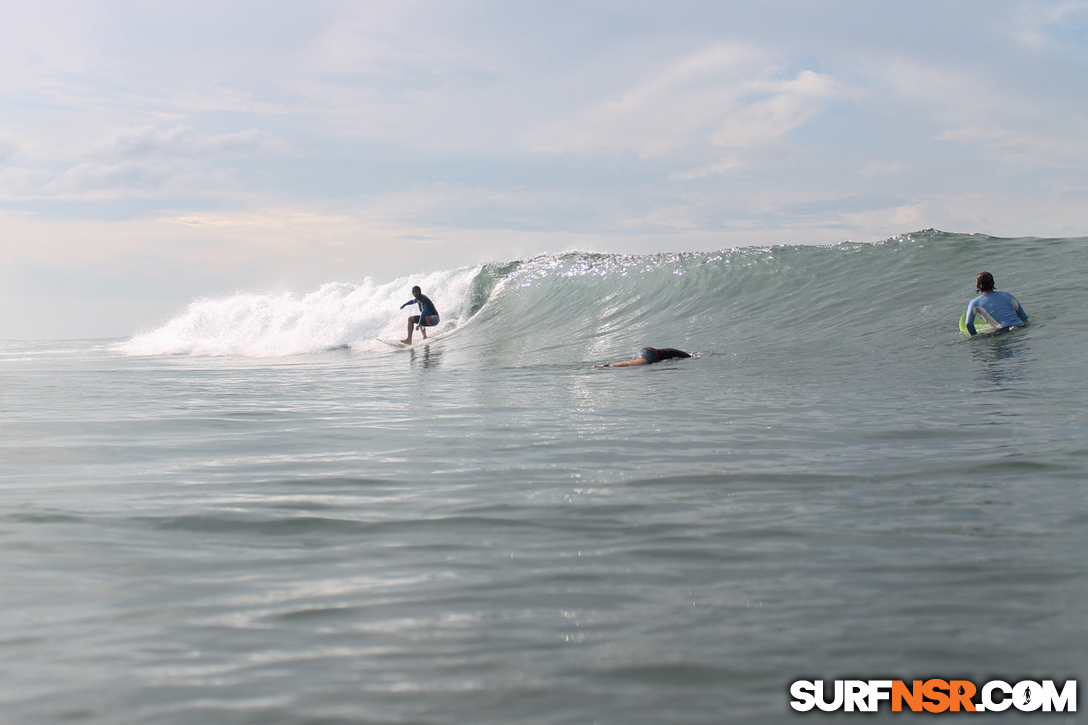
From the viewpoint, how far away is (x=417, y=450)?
527cm

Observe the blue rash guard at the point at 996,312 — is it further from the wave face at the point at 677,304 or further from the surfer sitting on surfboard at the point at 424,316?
the surfer sitting on surfboard at the point at 424,316

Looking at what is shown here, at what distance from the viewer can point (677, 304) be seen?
19109 millimetres

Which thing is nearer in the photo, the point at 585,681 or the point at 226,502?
the point at 585,681

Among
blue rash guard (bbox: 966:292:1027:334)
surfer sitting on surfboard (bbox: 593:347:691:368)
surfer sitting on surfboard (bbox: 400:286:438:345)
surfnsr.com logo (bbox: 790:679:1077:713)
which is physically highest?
surfer sitting on surfboard (bbox: 400:286:438:345)

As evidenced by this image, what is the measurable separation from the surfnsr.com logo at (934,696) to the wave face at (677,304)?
9886 mm

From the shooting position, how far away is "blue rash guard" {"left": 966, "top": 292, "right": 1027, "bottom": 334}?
1146 centimetres

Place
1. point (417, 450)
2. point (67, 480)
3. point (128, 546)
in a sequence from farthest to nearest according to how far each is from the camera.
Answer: point (417, 450) < point (67, 480) < point (128, 546)

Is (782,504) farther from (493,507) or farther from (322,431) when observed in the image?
(322,431)

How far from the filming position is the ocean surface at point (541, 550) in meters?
1.98

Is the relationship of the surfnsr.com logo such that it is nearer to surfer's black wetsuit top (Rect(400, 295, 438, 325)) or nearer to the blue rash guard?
the blue rash guard

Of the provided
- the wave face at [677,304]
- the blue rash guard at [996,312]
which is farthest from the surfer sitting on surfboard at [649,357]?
the blue rash guard at [996,312]

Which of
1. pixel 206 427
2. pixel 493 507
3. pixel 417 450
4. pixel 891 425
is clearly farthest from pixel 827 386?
pixel 206 427

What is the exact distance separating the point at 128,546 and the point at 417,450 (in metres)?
2.29

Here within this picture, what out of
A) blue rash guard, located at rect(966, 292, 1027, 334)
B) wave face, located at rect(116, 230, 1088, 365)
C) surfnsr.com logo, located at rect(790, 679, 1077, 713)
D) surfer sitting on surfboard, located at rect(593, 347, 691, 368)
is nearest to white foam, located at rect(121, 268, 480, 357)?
wave face, located at rect(116, 230, 1088, 365)
